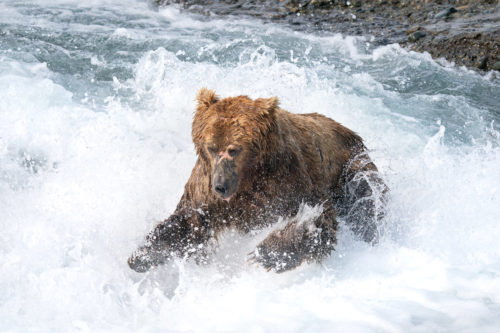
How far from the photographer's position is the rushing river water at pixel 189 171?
4.43 metres

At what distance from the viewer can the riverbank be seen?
9.52m

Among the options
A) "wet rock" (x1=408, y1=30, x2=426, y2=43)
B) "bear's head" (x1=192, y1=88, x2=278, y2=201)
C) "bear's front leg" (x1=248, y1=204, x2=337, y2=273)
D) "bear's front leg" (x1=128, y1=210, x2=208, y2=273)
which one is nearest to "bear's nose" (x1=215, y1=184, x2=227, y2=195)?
"bear's head" (x1=192, y1=88, x2=278, y2=201)

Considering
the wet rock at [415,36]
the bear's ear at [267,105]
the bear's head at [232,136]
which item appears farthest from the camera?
the wet rock at [415,36]

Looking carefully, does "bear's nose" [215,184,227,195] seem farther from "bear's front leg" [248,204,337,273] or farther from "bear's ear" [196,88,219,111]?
"bear's front leg" [248,204,337,273]

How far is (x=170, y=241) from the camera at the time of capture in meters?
4.93

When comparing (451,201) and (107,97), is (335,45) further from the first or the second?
(451,201)

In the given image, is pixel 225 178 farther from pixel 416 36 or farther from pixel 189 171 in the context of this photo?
pixel 416 36

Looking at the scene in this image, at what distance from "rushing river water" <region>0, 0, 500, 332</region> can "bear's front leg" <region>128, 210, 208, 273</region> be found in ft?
0.54

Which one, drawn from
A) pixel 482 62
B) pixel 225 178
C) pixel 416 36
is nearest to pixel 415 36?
pixel 416 36

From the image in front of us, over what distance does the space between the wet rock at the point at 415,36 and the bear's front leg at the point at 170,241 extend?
668 cm

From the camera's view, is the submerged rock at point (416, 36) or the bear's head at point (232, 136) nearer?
the bear's head at point (232, 136)

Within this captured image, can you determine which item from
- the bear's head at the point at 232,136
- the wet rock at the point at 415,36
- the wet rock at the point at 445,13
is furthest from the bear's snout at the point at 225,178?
the wet rock at the point at 445,13

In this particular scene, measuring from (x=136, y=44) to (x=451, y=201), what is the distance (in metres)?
5.86

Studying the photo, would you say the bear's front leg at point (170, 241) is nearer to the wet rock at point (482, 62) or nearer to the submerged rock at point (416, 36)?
the wet rock at point (482, 62)
